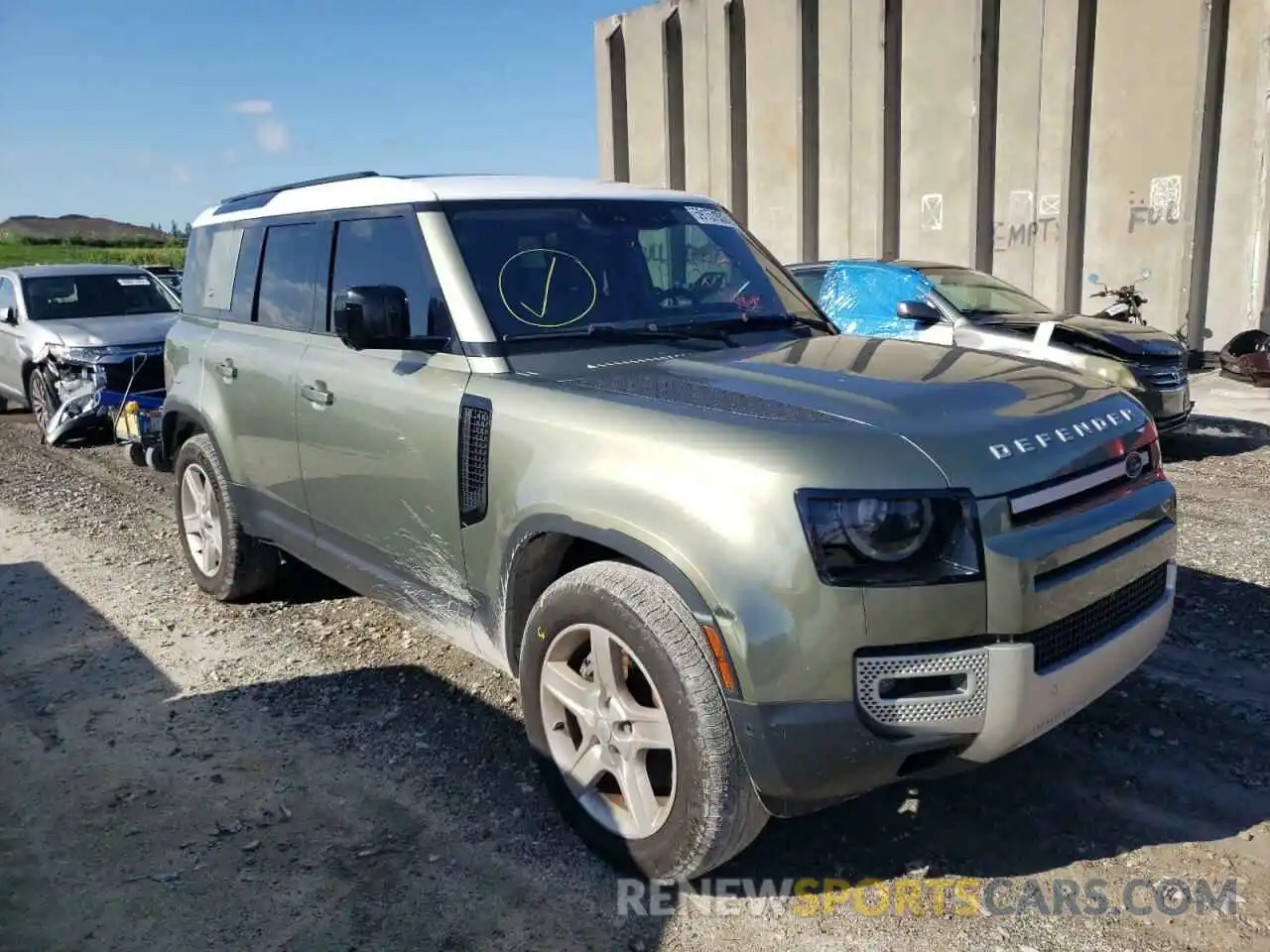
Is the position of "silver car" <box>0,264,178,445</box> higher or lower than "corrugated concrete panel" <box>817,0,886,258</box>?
lower

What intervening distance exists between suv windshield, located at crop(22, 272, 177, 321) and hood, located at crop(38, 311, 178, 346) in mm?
264

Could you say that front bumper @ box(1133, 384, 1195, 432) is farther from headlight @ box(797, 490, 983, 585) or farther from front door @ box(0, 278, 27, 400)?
front door @ box(0, 278, 27, 400)

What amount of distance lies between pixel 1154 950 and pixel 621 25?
2061cm

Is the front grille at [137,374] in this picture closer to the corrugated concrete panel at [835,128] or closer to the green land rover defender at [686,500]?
the green land rover defender at [686,500]

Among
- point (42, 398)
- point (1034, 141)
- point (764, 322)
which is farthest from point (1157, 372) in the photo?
point (42, 398)

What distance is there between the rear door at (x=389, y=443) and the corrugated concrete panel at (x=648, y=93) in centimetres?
1667

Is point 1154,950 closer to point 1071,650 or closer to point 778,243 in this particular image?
point 1071,650

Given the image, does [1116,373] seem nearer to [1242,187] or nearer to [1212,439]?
[1212,439]

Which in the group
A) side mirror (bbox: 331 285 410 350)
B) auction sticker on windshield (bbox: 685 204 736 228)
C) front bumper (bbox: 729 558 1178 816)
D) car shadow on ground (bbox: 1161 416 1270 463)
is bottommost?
car shadow on ground (bbox: 1161 416 1270 463)

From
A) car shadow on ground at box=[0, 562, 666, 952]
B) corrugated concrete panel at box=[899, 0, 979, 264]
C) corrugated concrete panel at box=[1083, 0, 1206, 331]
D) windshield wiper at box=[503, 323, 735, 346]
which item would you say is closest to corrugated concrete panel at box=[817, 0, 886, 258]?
corrugated concrete panel at box=[899, 0, 979, 264]

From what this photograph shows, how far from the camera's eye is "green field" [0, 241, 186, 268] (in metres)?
45.1

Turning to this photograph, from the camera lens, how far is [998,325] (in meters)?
9.02

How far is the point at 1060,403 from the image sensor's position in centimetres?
305

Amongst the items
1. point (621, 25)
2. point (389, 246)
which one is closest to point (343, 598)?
point (389, 246)
